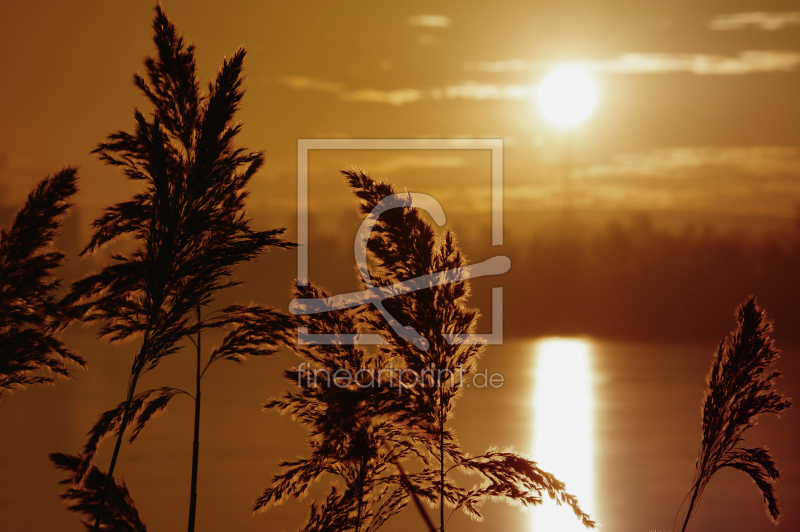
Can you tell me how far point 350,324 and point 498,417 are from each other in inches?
1874

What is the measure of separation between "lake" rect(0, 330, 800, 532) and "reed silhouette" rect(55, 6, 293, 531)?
1.34m

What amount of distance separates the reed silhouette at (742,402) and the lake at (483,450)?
1050 millimetres

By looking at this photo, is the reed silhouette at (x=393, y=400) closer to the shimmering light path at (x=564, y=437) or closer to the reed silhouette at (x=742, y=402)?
the shimmering light path at (x=564, y=437)

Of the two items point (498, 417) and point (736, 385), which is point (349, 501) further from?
point (498, 417)

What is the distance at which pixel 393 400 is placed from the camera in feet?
12.9

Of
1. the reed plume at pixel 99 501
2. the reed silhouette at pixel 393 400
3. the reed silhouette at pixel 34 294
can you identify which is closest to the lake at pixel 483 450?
the reed silhouette at pixel 393 400

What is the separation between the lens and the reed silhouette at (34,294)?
4180 mm

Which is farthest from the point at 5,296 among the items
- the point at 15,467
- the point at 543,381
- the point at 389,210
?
the point at 543,381

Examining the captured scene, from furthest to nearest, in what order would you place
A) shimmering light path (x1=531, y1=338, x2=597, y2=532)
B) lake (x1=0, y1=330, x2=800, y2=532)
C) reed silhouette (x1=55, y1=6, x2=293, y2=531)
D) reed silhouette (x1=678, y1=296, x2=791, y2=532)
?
shimmering light path (x1=531, y1=338, x2=597, y2=532)
lake (x1=0, y1=330, x2=800, y2=532)
reed silhouette (x1=678, y1=296, x2=791, y2=532)
reed silhouette (x1=55, y1=6, x2=293, y2=531)

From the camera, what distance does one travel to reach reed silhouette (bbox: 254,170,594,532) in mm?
3926

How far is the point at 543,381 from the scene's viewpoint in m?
78.5

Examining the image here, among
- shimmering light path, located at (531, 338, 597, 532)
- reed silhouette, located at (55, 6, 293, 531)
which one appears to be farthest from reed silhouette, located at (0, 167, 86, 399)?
shimmering light path, located at (531, 338, 597, 532)

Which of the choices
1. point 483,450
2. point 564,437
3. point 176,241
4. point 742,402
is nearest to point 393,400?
point 176,241

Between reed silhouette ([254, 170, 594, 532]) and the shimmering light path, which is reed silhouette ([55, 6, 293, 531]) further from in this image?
the shimmering light path
